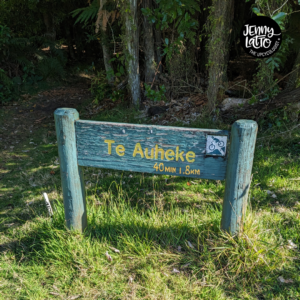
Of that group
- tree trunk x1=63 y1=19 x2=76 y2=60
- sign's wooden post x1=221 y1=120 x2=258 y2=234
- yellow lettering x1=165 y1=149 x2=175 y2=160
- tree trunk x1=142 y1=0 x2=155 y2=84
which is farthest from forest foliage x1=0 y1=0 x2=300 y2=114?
yellow lettering x1=165 y1=149 x2=175 y2=160

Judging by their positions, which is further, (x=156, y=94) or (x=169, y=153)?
(x=156, y=94)

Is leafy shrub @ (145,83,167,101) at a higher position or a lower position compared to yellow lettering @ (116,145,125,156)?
lower

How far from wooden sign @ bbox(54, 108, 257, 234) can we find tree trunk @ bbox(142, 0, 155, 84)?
4.42 meters

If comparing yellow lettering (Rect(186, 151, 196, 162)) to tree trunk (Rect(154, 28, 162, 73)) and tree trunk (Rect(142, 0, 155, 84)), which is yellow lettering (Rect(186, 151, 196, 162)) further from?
tree trunk (Rect(142, 0, 155, 84))

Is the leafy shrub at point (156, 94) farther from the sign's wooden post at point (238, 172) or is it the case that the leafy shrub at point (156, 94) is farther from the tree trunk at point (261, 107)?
the sign's wooden post at point (238, 172)

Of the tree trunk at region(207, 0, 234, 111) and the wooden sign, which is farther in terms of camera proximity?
the tree trunk at region(207, 0, 234, 111)

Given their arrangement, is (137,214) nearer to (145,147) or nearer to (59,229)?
(59,229)

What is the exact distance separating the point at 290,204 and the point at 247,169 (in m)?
1.45

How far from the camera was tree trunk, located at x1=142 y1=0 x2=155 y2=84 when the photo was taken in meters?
5.97

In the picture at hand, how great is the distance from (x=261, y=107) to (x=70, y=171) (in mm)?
3931

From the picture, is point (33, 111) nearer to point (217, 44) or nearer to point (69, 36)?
point (217, 44)

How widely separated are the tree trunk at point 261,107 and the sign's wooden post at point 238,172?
10.4ft

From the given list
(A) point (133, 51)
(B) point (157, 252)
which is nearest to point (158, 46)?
(A) point (133, 51)

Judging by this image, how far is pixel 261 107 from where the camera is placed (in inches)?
202
